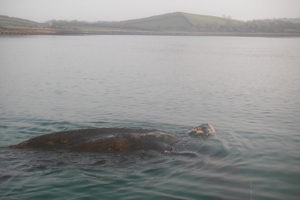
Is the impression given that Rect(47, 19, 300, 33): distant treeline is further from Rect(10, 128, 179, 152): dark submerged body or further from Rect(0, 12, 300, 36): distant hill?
Rect(10, 128, 179, 152): dark submerged body

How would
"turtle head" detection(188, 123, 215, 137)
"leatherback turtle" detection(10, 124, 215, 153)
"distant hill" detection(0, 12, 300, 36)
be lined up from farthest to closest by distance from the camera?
"distant hill" detection(0, 12, 300, 36), "turtle head" detection(188, 123, 215, 137), "leatherback turtle" detection(10, 124, 215, 153)

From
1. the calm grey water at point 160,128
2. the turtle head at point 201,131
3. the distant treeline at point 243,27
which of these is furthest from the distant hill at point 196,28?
the turtle head at point 201,131

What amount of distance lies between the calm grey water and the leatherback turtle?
36cm

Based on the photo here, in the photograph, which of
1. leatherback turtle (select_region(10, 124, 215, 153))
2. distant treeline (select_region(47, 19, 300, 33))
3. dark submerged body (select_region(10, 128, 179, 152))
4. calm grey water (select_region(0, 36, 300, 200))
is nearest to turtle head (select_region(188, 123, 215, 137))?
calm grey water (select_region(0, 36, 300, 200))

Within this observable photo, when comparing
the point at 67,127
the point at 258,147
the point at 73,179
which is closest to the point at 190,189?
the point at 73,179

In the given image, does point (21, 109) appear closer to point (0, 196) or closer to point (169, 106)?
point (169, 106)

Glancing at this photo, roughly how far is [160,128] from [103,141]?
14.5ft

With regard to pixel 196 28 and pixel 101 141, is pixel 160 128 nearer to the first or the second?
pixel 101 141

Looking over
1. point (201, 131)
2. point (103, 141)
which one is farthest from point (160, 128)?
point (103, 141)

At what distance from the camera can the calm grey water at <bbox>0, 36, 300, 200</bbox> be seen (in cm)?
840

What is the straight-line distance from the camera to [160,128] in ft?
46.7

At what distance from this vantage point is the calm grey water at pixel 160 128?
8398mm

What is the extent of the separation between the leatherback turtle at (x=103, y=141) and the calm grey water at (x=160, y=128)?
14.2 inches

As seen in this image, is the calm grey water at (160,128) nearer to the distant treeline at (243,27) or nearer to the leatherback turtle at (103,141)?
the leatherback turtle at (103,141)
